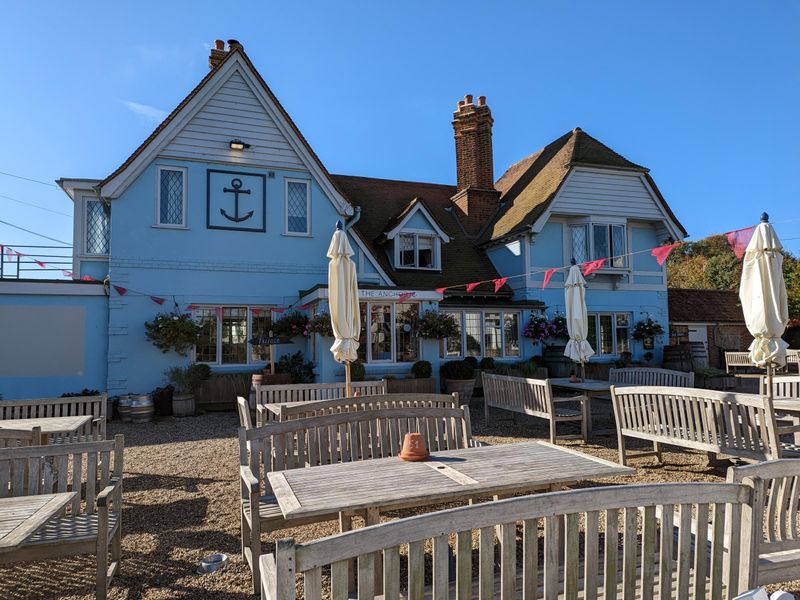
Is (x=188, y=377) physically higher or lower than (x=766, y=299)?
lower

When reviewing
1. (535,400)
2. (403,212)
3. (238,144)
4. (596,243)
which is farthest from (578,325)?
(238,144)

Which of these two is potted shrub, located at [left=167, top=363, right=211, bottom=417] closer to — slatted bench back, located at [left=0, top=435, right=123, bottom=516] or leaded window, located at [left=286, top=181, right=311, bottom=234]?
leaded window, located at [left=286, top=181, right=311, bottom=234]

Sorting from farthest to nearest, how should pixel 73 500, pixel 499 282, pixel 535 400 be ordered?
pixel 499 282 → pixel 535 400 → pixel 73 500

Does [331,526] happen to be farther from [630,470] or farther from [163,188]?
[163,188]

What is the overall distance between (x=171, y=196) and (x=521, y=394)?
33.0 feet

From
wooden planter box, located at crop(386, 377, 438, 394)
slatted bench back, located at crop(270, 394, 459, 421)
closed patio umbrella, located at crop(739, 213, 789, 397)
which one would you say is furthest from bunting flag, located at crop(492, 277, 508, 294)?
slatted bench back, located at crop(270, 394, 459, 421)

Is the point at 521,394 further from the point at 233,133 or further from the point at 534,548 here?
the point at 233,133

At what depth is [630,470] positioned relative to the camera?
3117 mm

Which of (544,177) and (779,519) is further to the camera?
(544,177)

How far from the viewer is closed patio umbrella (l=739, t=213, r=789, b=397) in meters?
6.06

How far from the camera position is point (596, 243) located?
1742cm

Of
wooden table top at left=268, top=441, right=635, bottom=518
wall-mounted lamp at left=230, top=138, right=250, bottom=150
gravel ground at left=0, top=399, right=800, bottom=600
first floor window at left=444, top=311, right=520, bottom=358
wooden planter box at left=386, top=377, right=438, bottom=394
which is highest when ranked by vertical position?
wall-mounted lamp at left=230, top=138, right=250, bottom=150

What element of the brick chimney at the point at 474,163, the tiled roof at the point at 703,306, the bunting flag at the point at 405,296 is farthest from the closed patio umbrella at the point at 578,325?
the tiled roof at the point at 703,306

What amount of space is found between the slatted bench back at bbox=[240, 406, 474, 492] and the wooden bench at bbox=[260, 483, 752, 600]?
1799 mm
